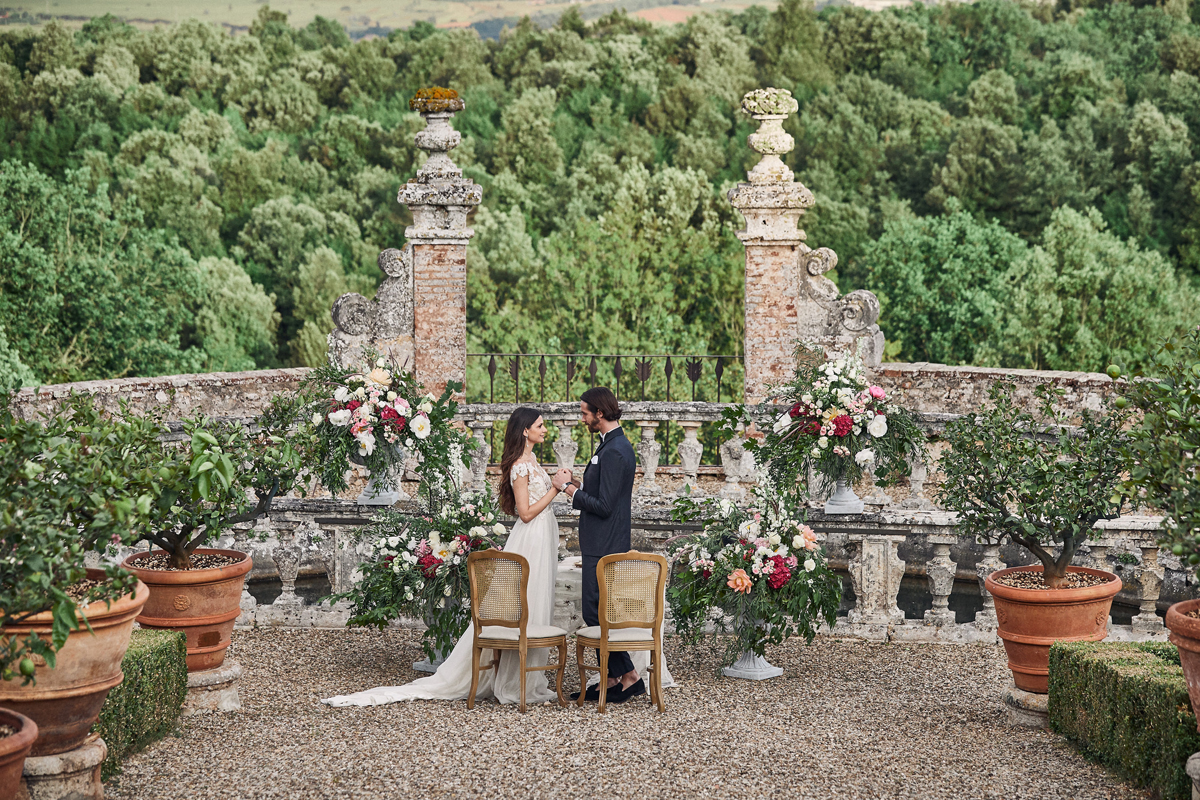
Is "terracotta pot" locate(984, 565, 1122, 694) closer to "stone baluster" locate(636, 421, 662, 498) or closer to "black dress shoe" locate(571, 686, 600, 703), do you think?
"black dress shoe" locate(571, 686, 600, 703)

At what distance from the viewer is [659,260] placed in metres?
27.1

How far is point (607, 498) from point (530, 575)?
59 cm

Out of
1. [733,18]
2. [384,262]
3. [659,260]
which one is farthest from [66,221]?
[733,18]

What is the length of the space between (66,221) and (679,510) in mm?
19971

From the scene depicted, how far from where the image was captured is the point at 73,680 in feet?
15.8

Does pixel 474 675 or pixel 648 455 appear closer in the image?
pixel 474 675

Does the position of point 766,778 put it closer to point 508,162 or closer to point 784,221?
point 784,221

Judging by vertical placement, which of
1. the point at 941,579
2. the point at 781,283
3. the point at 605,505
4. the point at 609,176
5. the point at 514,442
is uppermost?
the point at 609,176

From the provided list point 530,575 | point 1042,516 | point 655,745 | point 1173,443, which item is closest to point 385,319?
point 530,575

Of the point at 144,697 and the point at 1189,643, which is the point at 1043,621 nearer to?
the point at 1189,643

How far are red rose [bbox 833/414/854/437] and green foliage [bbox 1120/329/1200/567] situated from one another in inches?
93.7

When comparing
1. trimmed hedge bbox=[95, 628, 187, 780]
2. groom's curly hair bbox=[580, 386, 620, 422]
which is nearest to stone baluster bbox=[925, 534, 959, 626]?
groom's curly hair bbox=[580, 386, 620, 422]

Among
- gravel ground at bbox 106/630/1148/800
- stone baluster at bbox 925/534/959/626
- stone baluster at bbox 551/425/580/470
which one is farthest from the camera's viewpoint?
stone baluster at bbox 551/425/580/470

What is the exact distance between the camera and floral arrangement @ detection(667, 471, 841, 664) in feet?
22.7
